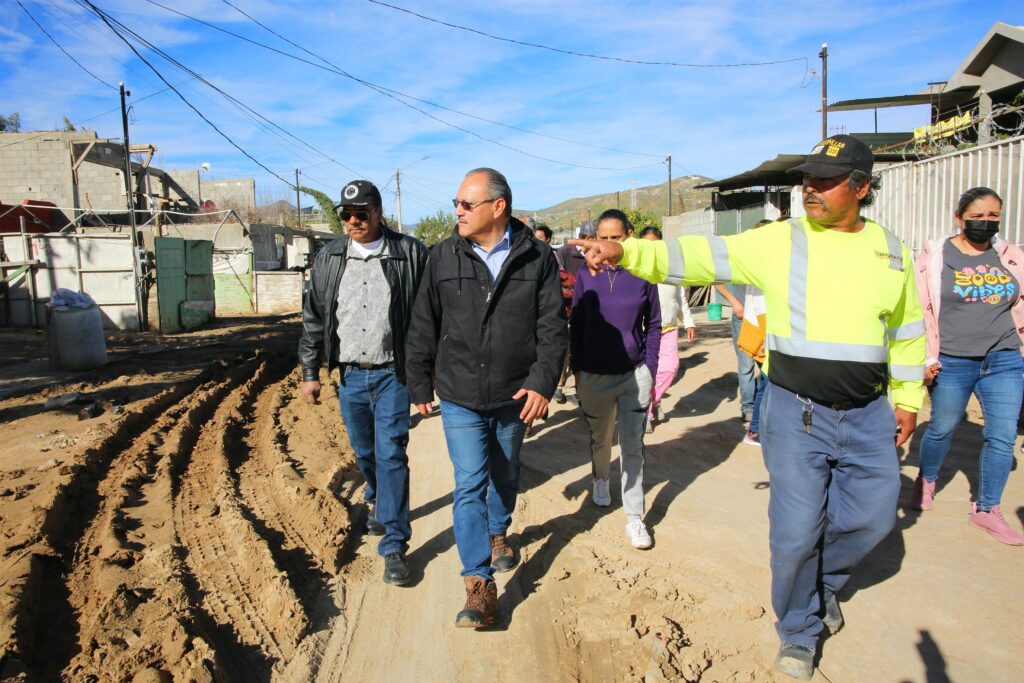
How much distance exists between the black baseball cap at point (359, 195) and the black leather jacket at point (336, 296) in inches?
9.5

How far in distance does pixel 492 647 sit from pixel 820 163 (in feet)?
8.34

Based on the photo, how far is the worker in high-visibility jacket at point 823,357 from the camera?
8.98 feet

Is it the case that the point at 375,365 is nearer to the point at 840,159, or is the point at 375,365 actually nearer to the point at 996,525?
the point at 840,159

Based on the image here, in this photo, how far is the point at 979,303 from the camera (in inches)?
165

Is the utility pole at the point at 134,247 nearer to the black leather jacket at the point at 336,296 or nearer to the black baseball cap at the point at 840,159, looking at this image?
the black leather jacket at the point at 336,296

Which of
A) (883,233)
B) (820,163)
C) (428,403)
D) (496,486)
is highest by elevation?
(820,163)

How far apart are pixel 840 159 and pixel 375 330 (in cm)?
249

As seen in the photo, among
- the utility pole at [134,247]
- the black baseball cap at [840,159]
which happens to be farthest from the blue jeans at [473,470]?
the utility pole at [134,247]

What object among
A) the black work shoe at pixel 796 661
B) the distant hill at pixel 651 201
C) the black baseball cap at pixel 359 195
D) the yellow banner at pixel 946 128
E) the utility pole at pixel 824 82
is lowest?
the black work shoe at pixel 796 661

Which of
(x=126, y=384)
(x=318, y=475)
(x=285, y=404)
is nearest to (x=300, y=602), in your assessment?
(x=318, y=475)

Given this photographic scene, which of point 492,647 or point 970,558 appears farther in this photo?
point 970,558

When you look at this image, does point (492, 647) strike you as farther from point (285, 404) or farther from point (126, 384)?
point (126, 384)

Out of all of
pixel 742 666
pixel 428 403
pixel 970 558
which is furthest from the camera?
pixel 970 558

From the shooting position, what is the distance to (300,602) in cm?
359
